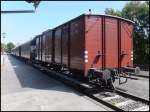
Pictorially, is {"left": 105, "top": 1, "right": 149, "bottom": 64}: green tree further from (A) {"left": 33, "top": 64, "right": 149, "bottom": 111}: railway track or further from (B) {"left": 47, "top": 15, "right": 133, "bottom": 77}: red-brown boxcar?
(A) {"left": 33, "top": 64, "right": 149, "bottom": 111}: railway track

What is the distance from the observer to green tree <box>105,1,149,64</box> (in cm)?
4628

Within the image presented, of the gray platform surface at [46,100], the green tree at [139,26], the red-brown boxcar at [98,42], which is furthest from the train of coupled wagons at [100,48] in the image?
the green tree at [139,26]

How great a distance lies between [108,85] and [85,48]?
1.72m

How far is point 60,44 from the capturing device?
16.5m

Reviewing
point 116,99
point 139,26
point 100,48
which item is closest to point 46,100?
point 116,99

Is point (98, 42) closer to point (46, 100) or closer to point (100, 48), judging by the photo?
point (100, 48)

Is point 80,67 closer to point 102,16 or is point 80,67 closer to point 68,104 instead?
point 102,16

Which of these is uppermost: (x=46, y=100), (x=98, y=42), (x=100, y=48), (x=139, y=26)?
(x=139, y=26)

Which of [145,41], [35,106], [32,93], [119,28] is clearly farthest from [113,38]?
[145,41]

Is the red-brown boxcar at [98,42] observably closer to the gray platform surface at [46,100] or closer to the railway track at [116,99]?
the railway track at [116,99]

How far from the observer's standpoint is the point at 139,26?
49781 millimetres

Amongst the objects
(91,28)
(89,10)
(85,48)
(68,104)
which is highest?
(89,10)

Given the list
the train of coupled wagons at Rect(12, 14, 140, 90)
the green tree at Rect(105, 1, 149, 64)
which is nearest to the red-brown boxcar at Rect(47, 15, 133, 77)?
the train of coupled wagons at Rect(12, 14, 140, 90)

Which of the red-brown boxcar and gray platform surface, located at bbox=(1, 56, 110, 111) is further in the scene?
the red-brown boxcar
